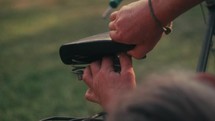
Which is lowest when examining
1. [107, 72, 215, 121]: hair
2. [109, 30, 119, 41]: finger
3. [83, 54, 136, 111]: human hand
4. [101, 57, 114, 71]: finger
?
[107, 72, 215, 121]: hair

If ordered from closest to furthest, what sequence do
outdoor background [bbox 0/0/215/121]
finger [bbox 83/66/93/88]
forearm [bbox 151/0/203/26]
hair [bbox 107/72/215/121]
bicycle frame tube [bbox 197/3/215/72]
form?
1. hair [bbox 107/72/215/121]
2. forearm [bbox 151/0/203/26]
3. finger [bbox 83/66/93/88]
4. bicycle frame tube [bbox 197/3/215/72]
5. outdoor background [bbox 0/0/215/121]

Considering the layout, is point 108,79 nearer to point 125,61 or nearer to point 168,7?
point 125,61

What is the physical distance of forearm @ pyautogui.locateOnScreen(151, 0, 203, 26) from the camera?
160 centimetres

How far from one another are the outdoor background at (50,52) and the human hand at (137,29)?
→ 1.33 meters

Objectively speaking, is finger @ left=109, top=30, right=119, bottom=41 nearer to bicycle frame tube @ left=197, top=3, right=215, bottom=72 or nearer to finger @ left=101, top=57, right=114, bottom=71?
finger @ left=101, top=57, right=114, bottom=71

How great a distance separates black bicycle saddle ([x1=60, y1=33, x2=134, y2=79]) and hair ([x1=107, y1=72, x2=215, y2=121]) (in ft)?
2.08

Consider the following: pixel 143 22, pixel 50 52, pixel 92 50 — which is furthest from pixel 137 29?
pixel 50 52

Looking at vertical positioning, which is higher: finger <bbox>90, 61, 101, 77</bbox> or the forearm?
the forearm

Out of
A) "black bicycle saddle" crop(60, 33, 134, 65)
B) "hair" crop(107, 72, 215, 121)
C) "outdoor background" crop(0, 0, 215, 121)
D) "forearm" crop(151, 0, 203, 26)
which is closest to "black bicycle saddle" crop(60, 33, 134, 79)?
"black bicycle saddle" crop(60, 33, 134, 65)

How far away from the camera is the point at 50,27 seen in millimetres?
8211

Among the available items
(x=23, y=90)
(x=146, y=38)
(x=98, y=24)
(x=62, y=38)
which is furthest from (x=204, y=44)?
(x=98, y=24)

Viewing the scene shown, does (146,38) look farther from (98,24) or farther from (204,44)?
(98,24)

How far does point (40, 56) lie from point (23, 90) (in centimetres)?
148

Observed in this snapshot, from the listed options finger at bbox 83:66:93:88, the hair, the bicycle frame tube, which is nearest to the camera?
the hair
